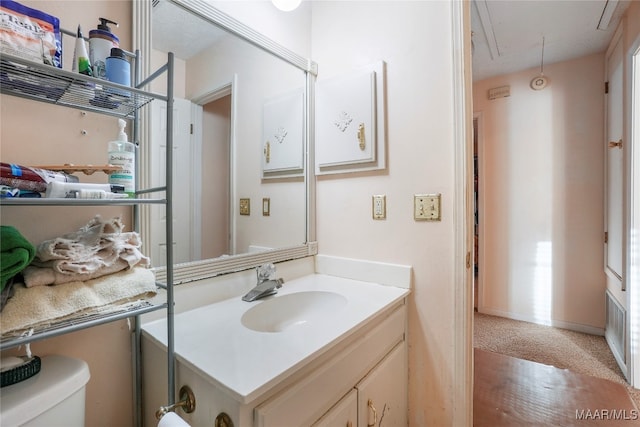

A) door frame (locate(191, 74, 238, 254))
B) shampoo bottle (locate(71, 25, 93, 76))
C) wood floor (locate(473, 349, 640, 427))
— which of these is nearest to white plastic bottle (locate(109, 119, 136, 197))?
shampoo bottle (locate(71, 25, 93, 76))

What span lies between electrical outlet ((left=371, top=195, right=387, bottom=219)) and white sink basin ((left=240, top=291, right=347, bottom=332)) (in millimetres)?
436

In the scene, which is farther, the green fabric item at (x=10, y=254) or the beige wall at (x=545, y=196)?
the beige wall at (x=545, y=196)

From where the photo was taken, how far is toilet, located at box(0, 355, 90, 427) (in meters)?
0.55

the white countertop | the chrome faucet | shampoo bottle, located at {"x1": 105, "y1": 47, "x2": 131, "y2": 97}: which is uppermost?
shampoo bottle, located at {"x1": 105, "y1": 47, "x2": 131, "y2": 97}

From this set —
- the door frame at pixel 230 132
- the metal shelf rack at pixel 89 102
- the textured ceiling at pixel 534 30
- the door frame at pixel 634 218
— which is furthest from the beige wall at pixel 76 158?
the door frame at pixel 634 218

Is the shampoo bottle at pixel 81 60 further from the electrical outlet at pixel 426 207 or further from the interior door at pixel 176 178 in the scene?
the electrical outlet at pixel 426 207

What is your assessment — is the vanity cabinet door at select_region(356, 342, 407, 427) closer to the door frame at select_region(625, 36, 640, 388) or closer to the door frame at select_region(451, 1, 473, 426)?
the door frame at select_region(451, 1, 473, 426)

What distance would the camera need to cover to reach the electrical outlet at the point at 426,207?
1253 millimetres

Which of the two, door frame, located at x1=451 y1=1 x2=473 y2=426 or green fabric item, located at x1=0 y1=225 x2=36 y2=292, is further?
door frame, located at x1=451 y1=1 x2=473 y2=426

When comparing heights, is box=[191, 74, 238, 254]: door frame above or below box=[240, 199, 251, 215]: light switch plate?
above

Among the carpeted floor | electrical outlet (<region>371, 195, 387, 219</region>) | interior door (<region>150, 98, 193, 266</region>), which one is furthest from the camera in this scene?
the carpeted floor

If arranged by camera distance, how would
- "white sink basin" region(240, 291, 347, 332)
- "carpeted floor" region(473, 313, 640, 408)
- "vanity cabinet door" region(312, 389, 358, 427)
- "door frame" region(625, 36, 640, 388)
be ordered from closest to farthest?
1. "vanity cabinet door" region(312, 389, 358, 427)
2. "white sink basin" region(240, 291, 347, 332)
3. "door frame" region(625, 36, 640, 388)
4. "carpeted floor" region(473, 313, 640, 408)

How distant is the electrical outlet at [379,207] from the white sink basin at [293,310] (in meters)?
0.44

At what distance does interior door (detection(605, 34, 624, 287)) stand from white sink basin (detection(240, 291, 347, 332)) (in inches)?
87.4
